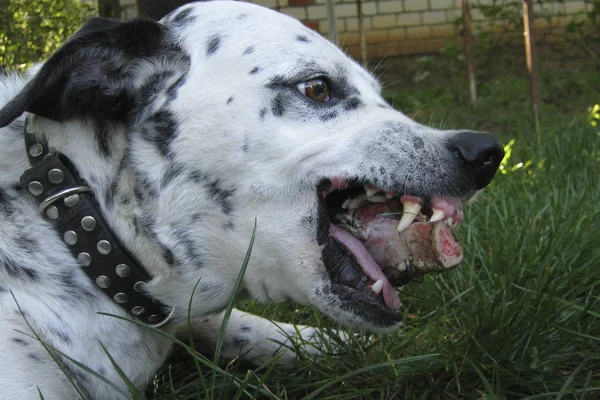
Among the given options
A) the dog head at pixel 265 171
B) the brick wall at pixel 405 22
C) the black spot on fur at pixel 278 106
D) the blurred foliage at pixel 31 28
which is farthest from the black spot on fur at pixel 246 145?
the brick wall at pixel 405 22

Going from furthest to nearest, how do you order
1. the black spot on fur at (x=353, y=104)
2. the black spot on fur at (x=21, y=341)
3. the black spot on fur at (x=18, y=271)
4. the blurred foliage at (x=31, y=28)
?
the blurred foliage at (x=31, y=28) → the black spot on fur at (x=353, y=104) → the black spot on fur at (x=18, y=271) → the black spot on fur at (x=21, y=341)

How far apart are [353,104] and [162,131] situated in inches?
20.9

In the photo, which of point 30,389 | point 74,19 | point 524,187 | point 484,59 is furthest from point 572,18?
point 30,389

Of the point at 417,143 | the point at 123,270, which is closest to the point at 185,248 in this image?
the point at 123,270

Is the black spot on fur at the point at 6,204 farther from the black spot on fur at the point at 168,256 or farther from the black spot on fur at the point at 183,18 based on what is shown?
the black spot on fur at the point at 183,18

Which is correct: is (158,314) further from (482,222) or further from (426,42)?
(426,42)

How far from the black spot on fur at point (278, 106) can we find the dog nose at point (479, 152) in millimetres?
456

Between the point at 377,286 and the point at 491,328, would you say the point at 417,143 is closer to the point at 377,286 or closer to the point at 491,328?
the point at 377,286

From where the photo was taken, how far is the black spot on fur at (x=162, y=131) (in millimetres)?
2004

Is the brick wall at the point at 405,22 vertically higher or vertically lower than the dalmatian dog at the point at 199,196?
lower

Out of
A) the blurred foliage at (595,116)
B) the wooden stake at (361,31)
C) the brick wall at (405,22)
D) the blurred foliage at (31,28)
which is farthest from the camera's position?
the brick wall at (405,22)

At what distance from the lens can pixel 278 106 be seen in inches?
78.8

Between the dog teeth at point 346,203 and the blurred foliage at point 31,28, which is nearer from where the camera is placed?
the dog teeth at point 346,203

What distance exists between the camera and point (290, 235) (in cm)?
196
